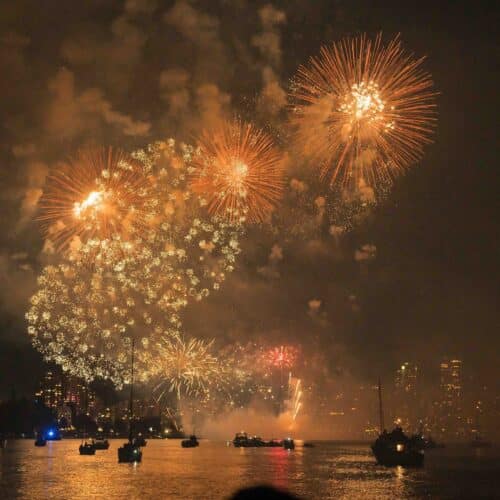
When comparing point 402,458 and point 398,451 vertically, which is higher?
point 398,451

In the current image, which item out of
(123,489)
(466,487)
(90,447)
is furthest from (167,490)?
(90,447)

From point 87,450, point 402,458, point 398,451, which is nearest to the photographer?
point 402,458

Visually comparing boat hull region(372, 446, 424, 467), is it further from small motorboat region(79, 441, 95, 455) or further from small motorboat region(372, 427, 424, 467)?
small motorboat region(79, 441, 95, 455)

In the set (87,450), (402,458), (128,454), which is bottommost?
(402,458)

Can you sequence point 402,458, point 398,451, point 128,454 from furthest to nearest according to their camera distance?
point 398,451 → point 402,458 → point 128,454

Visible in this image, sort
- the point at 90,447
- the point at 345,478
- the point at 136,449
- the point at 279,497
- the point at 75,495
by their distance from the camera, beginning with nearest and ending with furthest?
1. the point at 279,497
2. the point at 75,495
3. the point at 345,478
4. the point at 136,449
5. the point at 90,447

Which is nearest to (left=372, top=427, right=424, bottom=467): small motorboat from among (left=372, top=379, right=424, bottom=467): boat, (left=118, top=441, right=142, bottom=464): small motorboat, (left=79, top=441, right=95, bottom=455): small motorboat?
(left=372, top=379, right=424, bottom=467): boat

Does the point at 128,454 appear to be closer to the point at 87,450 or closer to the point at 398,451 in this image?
the point at 87,450

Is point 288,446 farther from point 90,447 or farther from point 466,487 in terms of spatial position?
point 466,487

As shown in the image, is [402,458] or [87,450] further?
[87,450]

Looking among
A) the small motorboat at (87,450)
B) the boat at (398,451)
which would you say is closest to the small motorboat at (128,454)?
the small motorboat at (87,450)

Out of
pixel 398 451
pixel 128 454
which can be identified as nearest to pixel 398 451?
pixel 398 451
